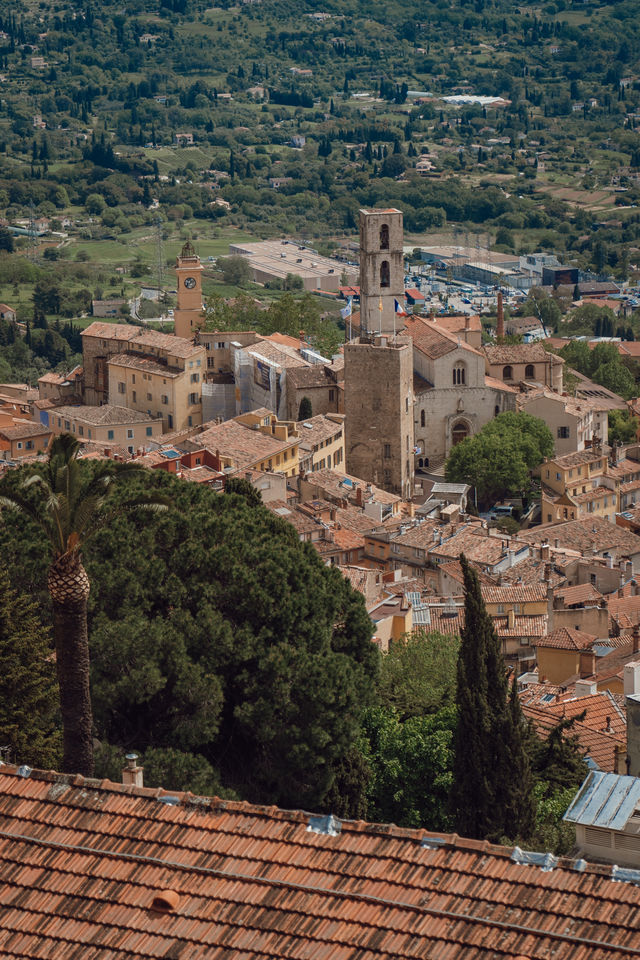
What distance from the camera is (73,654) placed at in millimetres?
19953

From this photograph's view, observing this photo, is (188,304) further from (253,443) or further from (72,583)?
(72,583)

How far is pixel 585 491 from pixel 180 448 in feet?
48.3

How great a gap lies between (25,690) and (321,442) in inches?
1380

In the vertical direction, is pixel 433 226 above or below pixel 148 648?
below

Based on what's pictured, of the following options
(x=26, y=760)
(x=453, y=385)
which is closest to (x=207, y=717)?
(x=26, y=760)

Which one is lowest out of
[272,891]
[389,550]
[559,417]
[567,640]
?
[559,417]

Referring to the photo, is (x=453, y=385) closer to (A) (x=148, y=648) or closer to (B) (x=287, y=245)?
(A) (x=148, y=648)

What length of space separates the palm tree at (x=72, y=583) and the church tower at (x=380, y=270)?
43.4 metres

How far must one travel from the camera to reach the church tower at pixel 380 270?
209 ft

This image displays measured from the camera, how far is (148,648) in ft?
78.7

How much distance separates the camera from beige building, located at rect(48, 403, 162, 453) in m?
59.9

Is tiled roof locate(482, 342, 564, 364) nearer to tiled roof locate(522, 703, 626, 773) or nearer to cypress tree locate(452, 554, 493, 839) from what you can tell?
tiled roof locate(522, 703, 626, 773)

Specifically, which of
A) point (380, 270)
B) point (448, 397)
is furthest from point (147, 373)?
point (448, 397)

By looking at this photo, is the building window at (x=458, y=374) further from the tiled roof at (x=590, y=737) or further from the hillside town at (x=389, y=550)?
the tiled roof at (x=590, y=737)
